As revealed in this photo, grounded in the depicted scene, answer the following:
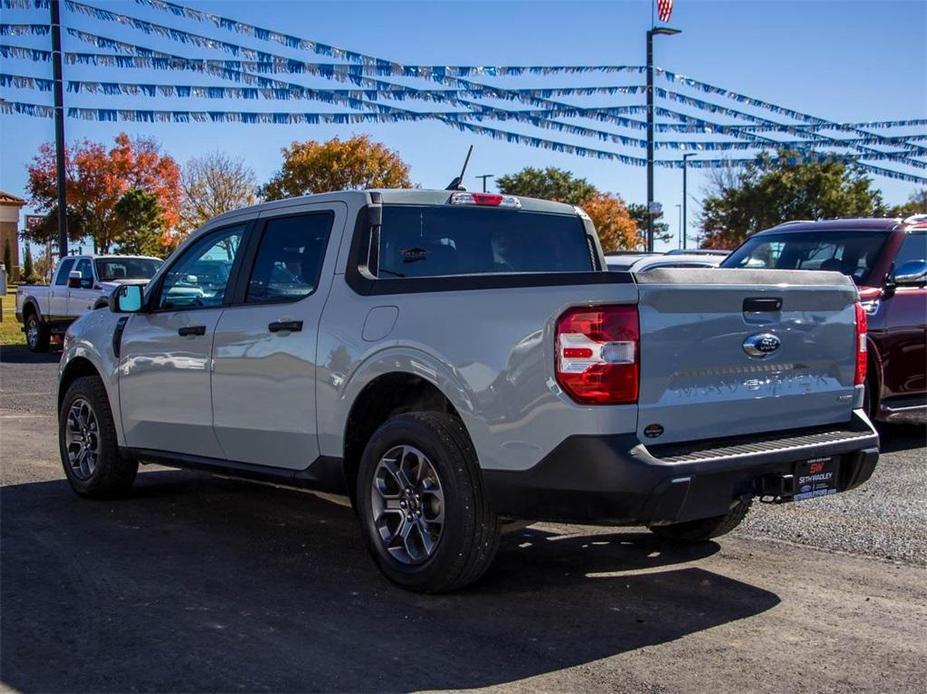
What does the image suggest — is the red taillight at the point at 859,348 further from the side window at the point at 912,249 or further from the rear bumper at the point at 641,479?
the side window at the point at 912,249

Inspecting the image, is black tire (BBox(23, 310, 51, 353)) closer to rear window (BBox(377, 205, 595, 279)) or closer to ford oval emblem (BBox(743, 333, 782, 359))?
rear window (BBox(377, 205, 595, 279))

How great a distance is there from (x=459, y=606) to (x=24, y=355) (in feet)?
59.2

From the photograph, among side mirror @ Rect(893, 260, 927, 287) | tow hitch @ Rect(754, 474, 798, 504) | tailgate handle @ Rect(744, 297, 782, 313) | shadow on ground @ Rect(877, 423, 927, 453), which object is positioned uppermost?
side mirror @ Rect(893, 260, 927, 287)

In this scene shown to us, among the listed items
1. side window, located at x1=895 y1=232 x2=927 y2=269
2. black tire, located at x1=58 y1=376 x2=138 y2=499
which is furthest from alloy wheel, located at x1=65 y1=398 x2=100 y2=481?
side window, located at x1=895 y1=232 x2=927 y2=269

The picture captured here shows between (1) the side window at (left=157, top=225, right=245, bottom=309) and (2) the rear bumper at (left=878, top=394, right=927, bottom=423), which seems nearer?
(1) the side window at (left=157, top=225, right=245, bottom=309)

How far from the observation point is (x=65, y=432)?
7.39m

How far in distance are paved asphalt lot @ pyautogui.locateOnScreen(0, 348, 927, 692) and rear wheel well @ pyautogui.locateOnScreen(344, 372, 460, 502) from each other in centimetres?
60

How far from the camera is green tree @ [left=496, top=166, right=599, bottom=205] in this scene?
61.1m

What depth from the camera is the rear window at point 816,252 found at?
9.22 m

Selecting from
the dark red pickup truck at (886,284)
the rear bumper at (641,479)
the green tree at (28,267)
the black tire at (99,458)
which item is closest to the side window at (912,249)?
the dark red pickup truck at (886,284)

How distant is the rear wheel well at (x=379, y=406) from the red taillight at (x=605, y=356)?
36.6 inches

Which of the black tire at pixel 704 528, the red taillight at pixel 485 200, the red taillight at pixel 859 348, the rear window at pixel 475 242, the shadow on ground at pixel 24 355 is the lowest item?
the shadow on ground at pixel 24 355

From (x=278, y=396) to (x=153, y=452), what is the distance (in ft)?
4.70

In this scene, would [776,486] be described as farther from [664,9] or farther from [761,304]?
[664,9]
